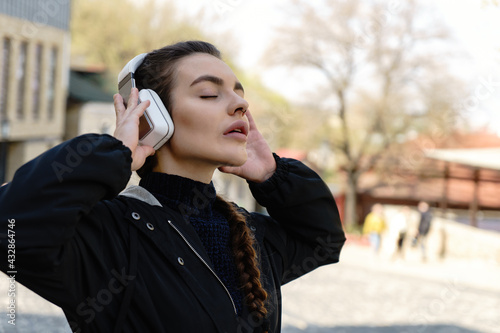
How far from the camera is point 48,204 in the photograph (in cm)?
142

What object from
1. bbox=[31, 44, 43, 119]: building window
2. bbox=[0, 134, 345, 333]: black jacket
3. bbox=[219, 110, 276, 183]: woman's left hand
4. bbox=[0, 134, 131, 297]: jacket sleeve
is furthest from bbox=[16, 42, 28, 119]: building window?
bbox=[0, 134, 131, 297]: jacket sleeve

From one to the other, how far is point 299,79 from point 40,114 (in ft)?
39.2

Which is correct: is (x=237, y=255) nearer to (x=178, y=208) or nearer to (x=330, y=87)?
(x=178, y=208)

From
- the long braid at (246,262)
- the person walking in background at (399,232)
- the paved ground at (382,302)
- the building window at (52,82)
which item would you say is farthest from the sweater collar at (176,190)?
the building window at (52,82)

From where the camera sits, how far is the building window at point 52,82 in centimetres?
2145

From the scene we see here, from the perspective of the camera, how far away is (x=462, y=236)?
54.9 ft

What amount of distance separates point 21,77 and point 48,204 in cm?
1863

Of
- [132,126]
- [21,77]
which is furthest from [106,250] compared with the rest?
[21,77]

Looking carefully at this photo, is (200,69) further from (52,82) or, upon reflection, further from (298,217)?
(52,82)

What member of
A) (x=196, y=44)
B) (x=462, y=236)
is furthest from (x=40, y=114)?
(x=196, y=44)

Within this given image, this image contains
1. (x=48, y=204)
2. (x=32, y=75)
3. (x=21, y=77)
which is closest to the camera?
(x=48, y=204)

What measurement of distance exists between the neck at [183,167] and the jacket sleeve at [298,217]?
0.89 feet

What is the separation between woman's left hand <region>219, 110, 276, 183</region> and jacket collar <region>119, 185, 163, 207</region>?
1.06 ft

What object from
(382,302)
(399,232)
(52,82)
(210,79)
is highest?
(52,82)
